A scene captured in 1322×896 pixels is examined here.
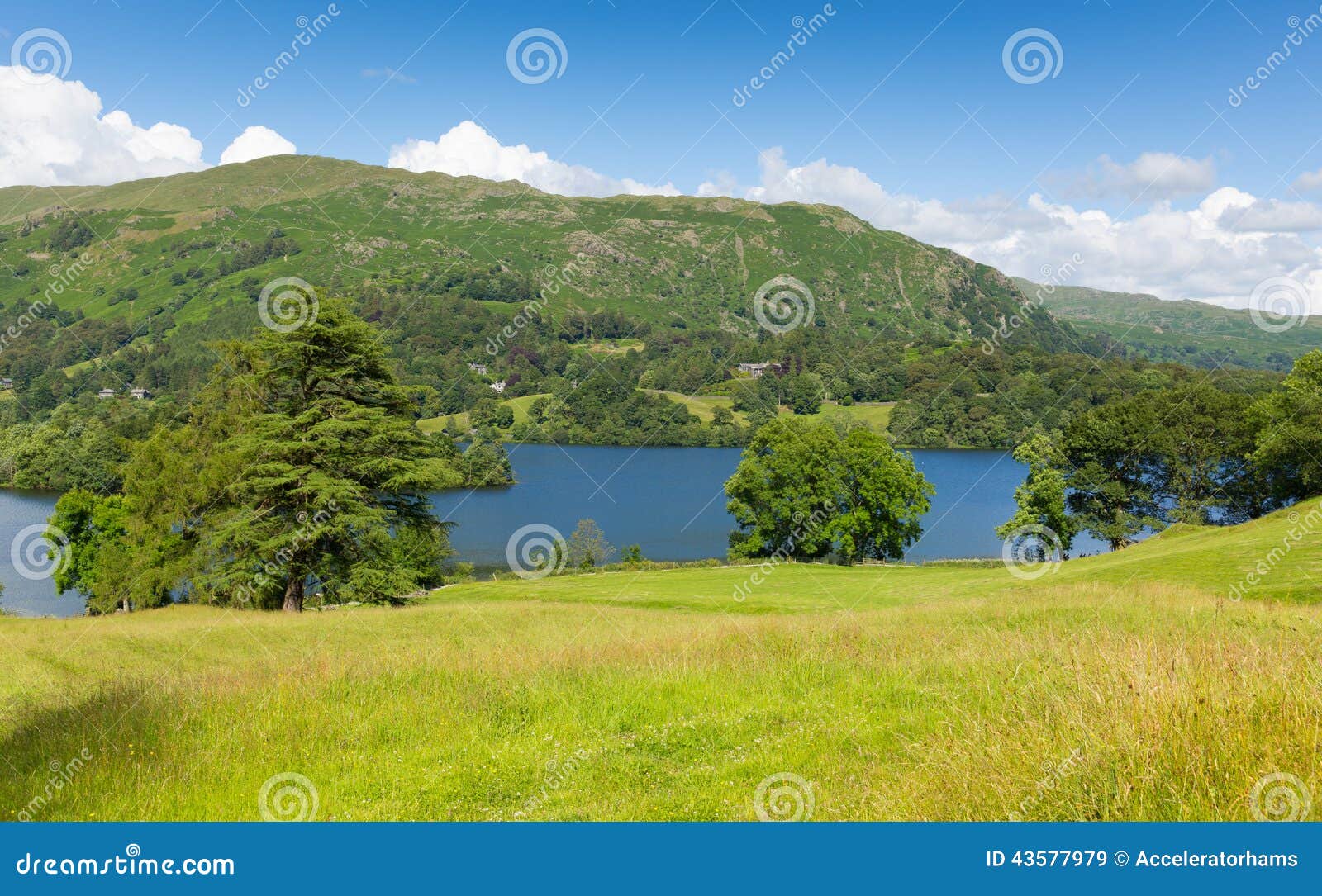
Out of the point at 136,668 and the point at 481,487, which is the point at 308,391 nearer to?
A: the point at 136,668

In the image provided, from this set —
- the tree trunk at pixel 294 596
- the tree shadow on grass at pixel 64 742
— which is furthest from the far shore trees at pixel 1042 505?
the tree shadow on grass at pixel 64 742

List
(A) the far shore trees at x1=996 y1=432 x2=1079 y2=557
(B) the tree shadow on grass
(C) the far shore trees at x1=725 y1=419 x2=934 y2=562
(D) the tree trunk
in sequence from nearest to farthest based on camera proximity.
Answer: (B) the tree shadow on grass, (D) the tree trunk, (A) the far shore trees at x1=996 y1=432 x2=1079 y2=557, (C) the far shore trees at x1=725 y1=419 x2=934 y2=562

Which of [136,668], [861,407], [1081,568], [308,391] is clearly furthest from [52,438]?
[861,407]

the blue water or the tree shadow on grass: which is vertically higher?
the blue water

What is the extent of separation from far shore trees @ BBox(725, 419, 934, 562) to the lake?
732 centimetres

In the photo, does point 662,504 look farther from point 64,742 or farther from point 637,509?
point 64,742

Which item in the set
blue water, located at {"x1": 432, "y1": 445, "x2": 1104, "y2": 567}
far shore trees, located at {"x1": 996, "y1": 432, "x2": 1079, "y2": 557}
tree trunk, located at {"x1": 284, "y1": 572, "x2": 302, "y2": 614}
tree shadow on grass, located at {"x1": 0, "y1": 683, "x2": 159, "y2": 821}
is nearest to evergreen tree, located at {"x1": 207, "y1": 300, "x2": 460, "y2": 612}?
tree trunk, located at {"x1": 284, "y1": 572, "x2": 302, "y2": 614}

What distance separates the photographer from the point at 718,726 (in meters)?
6.40

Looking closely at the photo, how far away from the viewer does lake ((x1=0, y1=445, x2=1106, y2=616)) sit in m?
70.6

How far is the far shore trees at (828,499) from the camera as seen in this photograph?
200ft

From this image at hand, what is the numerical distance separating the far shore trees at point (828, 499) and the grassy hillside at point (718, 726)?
50.1 m

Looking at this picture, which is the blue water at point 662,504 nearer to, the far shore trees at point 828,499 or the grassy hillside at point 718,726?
the far shore trees at point 828,499

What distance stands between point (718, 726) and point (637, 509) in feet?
289

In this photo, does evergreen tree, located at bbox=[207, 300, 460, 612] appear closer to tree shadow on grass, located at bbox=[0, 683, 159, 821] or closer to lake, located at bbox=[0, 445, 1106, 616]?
tree shadow on grass, located at bbox=[0, 683, 159, 821]
